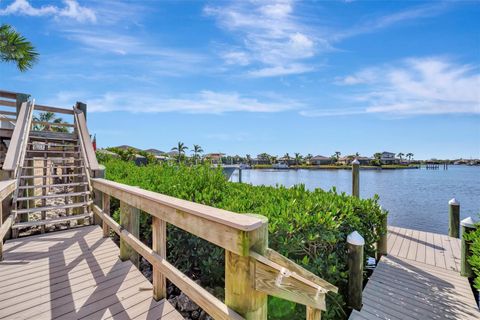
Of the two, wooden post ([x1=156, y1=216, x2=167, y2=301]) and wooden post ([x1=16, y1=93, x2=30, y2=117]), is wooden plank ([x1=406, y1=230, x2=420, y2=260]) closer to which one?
wooden post ([x1=156, y1=216, x2=167, y2=301])

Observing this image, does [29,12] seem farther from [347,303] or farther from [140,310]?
[347,303]

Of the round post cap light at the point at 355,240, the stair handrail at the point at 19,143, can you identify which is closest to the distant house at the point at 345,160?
the round post cap light at the point at 355,240

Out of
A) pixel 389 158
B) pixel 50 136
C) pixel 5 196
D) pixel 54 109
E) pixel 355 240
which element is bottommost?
pixel 355 240

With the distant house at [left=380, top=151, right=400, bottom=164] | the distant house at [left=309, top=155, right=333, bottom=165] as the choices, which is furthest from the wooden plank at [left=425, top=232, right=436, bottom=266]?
the distant house at [left=380, top=151, right=400, bottom=164]

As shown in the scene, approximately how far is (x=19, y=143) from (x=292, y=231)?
19.0ft

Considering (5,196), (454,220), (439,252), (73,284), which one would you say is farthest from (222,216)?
(454,220)

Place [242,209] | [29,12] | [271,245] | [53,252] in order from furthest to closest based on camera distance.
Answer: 1. [29,12]
2. [53,252]
3. [242,209]
4. [271,245]

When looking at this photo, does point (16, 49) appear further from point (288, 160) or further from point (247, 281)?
point (288, 160)

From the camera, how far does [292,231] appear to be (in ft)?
7.99

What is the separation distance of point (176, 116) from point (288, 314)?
21228 millimetres

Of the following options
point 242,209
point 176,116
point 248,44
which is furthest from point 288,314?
point 176,116

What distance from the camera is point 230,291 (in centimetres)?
127

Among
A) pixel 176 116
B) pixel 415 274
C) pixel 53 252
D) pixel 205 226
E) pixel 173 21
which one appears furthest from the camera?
pixel 176 116

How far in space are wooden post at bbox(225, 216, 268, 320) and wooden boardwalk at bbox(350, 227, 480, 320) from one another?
2509mm
